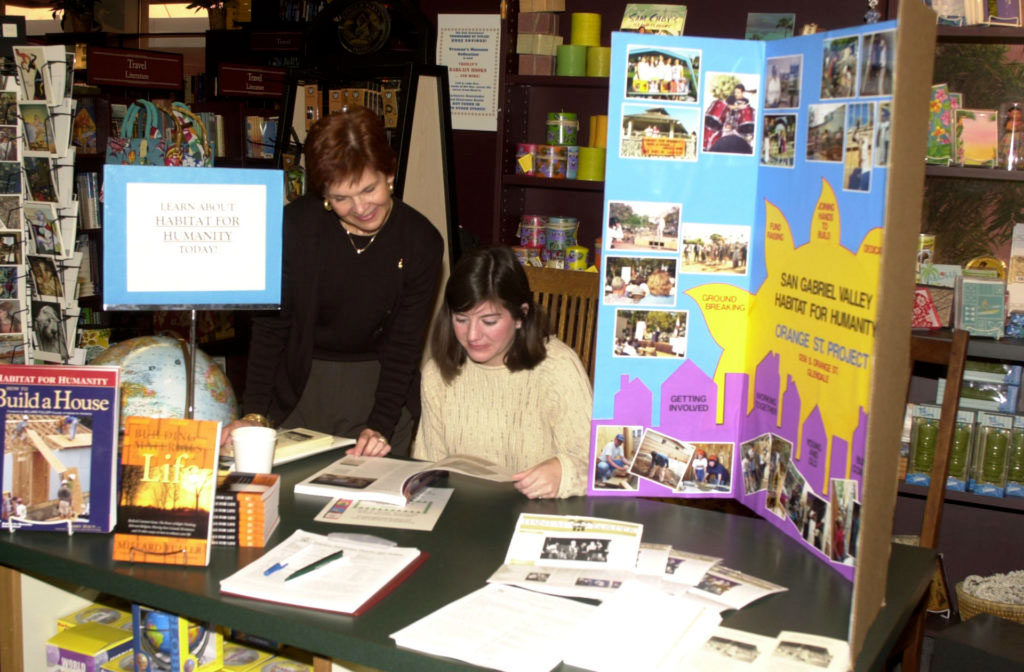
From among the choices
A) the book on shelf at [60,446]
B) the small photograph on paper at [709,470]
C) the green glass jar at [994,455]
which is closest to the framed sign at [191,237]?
the book on shelf at [60,446]

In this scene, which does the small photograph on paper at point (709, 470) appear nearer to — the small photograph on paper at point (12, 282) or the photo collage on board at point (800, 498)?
the photo collage on board at point (800, 498)

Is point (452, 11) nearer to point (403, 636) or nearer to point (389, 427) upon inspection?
point (389, 427)

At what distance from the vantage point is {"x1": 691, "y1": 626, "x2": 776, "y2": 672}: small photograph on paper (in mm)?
1212

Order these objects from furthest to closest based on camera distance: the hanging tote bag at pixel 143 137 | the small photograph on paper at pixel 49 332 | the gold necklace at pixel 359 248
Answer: the hanging tote bag at pixel 143 137
the small photograph on paper at pixel 49 332
the gold necklace at pixel 359 248

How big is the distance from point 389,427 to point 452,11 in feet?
8.92

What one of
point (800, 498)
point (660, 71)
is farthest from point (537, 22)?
point (800, 498)

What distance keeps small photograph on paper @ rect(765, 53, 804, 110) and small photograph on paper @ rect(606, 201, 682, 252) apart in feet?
0.82

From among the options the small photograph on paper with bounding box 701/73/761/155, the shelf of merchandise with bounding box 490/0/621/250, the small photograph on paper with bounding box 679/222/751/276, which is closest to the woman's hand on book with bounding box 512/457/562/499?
the small photograph on paper with bounding box 679/222/751/276

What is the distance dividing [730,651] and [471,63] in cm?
358

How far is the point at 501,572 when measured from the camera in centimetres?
148

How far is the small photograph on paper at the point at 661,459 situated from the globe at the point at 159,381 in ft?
3.55

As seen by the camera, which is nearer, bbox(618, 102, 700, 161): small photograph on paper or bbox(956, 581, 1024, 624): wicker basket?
bbox(618, 102, 700, 161): small photograph on paper

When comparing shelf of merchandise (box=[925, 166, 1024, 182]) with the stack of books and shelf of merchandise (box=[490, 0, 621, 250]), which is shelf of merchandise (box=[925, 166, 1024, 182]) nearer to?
shelf of merchandise (box=[490, 0, 621, 250])

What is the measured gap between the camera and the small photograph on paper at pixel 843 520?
4.70ft
